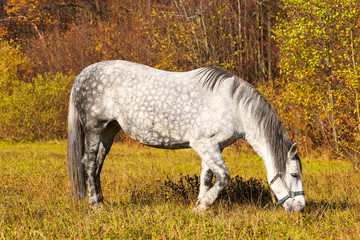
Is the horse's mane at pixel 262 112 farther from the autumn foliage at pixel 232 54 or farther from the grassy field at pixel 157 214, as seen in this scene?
the autumn foliage at pixel 232 54

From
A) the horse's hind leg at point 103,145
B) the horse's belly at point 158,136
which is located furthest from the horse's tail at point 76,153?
the horse's belly at point 158,136

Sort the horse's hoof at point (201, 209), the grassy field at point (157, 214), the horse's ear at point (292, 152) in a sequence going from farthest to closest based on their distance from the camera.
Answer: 1. the horse's hoof at point (201, 209)
2. the horse's ear at point (292, 152)
3. the grassy field at point (157, 214)

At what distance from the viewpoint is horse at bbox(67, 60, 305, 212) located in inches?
181

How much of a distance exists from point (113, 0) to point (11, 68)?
1045 cm

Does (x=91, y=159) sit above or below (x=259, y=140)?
below

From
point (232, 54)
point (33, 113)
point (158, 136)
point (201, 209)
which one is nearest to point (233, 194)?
point (201, 209)

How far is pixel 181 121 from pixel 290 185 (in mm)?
1506

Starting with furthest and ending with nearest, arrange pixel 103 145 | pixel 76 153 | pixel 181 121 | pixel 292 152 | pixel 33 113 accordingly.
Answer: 1. pixel 33 113
2. pixel 103 145
3. pixel 76 153
4. pixel 181 121
5. pixel 292 152

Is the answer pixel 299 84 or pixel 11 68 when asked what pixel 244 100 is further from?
pixel 11 68

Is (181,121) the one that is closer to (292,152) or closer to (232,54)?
(292,152)

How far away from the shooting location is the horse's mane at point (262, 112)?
15.0 feet

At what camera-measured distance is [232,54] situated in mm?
14016

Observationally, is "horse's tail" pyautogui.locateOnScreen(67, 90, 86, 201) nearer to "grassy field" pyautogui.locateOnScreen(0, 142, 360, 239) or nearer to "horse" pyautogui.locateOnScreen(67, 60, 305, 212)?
"horse" pyautogui.locateOnScreen(67, 60, 305, 212)

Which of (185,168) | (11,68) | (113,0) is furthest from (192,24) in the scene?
(113,0)
